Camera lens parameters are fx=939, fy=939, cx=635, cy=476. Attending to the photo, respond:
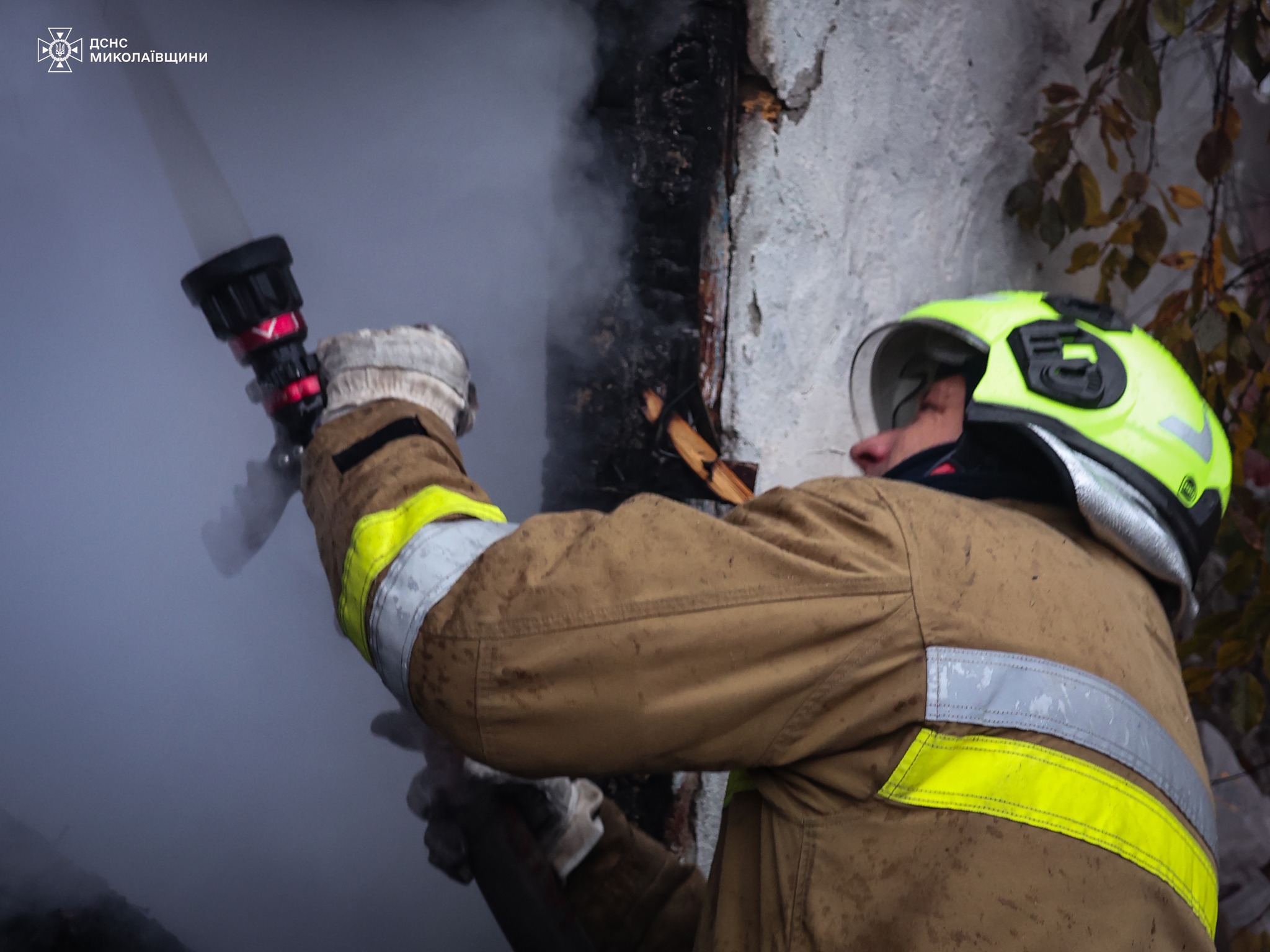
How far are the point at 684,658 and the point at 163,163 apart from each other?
100 cm

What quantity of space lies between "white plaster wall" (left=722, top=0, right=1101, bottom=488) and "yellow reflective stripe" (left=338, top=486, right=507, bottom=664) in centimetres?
91

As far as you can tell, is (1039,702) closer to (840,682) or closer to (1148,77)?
(840,682)

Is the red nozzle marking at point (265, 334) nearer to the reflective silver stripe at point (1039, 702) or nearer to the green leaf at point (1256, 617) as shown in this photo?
the reflective silver stripe at point (1039, 702)

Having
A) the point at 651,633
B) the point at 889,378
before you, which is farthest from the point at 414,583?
the point at 889,378

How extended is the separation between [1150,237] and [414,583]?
1827 mm

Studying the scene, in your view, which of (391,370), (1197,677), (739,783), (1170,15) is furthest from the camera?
(1197,677)

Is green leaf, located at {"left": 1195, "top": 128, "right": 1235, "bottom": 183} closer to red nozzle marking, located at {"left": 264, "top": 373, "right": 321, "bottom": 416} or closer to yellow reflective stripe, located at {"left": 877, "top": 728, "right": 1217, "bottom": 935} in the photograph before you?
yellow reflective stripe, located at {"left": 877, "top": 728, "right": 1217, "bottom": 935}

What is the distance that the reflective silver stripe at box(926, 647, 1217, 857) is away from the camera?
2.93 feet

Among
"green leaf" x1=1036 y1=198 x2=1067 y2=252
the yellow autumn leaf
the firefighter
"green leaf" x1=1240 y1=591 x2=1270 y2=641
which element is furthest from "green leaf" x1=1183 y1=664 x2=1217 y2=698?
the firefighter

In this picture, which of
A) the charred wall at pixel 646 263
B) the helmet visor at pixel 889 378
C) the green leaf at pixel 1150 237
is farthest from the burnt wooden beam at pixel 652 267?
the green leaf at pixel 1150 237

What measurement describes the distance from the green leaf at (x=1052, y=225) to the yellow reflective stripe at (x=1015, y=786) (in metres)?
1.54

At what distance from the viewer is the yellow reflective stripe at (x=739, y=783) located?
106 centimetres

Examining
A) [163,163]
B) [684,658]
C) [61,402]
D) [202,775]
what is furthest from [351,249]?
[684,658]

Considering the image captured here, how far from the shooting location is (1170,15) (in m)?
1.67
